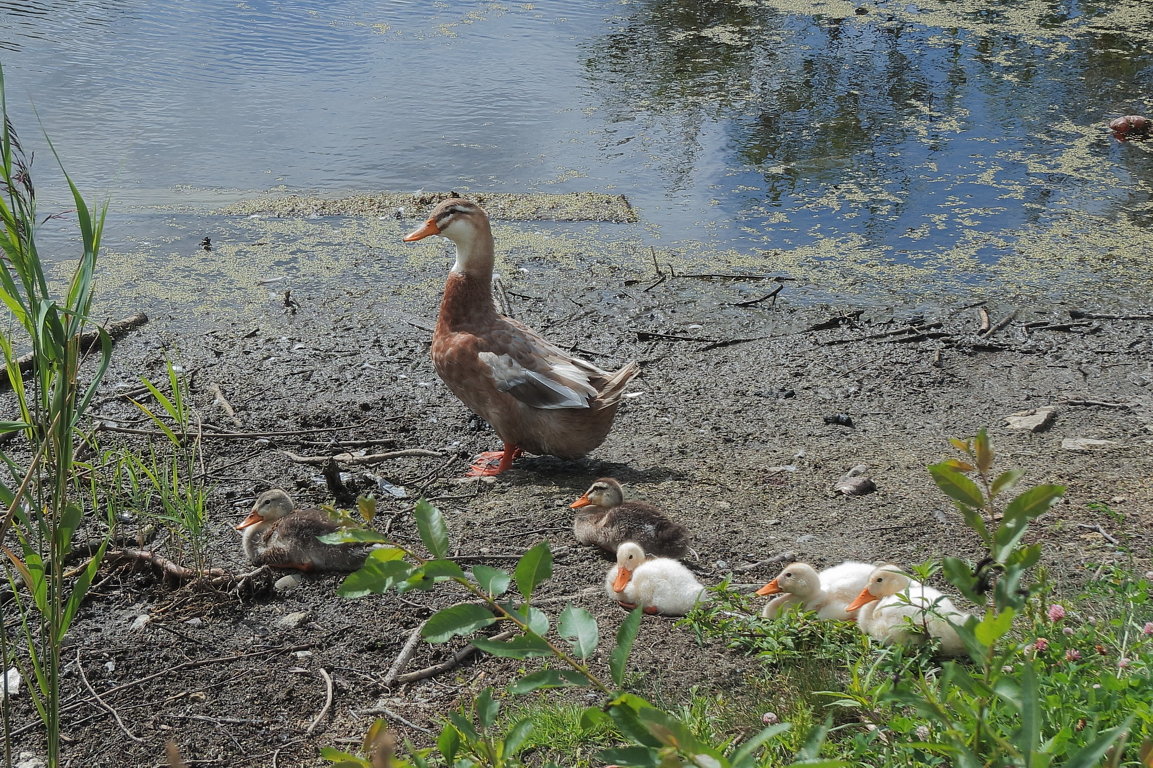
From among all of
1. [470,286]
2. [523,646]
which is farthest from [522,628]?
[470,286]

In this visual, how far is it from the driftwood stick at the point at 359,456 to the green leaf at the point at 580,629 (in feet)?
11.3

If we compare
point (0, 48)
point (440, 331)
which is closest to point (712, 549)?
point (440, 331)

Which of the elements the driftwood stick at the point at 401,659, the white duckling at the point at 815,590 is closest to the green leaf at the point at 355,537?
the driftwood stick at the point at 401,659

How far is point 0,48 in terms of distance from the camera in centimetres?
1145

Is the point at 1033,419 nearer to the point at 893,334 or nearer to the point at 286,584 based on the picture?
the point at 893,334

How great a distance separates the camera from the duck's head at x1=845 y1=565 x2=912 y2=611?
3244 millimetres

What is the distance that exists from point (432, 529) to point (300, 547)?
8.25ft

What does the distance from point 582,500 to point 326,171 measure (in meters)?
5.80

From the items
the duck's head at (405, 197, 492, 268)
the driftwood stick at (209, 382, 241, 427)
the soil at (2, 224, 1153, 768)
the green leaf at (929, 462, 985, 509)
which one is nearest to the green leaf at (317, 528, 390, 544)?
the green leaf at (929, 462, 985, 509)

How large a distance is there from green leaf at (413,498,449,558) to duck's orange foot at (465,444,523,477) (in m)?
3.35

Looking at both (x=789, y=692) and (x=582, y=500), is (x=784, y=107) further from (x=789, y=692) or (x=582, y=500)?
(x=789, y=692)

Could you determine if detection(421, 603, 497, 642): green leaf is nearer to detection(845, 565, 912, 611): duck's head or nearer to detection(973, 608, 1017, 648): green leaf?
detection(973, 608, 1017, 648): green leaf

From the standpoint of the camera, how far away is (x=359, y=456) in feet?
16.5

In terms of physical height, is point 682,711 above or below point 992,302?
above
